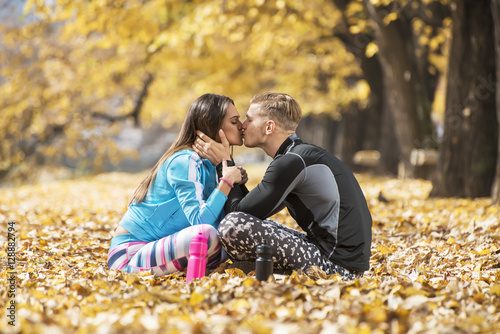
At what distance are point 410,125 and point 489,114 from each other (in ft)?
10.4

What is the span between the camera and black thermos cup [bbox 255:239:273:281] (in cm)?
362

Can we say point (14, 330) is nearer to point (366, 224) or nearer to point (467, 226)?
point (366, 224)

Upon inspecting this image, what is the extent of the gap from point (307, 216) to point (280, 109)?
0.84 m

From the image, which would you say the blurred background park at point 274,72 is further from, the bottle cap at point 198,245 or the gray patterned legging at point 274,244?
the bottle cap at point 198,245

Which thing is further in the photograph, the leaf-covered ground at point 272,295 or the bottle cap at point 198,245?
the bottle cap at point 198,245

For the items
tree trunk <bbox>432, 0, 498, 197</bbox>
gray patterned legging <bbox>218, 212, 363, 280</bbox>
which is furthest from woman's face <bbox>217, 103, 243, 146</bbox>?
tree trunk <bbox>432, 0, 498, 197</bbox>

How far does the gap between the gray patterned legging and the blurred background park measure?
4.88 metres

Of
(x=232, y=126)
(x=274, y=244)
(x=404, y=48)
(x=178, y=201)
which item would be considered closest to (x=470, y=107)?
(x=404, y=48)

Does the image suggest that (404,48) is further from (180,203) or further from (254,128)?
(180,203)

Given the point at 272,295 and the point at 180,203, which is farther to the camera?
the point at 180,203

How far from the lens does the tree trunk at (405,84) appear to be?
11398 millimetres

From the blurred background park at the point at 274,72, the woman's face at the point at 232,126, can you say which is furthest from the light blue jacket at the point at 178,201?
the blurred background park at the point at 274,72

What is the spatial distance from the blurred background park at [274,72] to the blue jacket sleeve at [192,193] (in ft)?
17.2

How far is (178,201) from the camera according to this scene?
14.0 feet
